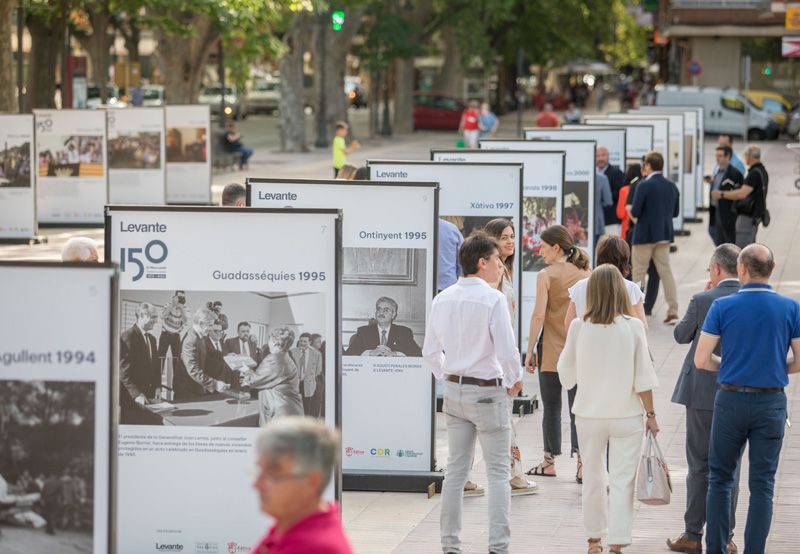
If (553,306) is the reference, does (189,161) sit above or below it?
above

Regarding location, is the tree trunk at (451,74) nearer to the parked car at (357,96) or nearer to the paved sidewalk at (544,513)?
the parked car at (357,96)

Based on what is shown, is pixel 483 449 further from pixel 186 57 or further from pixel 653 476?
pixel 186 57

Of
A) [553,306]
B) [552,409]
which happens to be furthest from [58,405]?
[552,409]

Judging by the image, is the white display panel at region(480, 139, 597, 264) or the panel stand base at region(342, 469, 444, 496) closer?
the panel stand base at region(342, 469, 444, 496)

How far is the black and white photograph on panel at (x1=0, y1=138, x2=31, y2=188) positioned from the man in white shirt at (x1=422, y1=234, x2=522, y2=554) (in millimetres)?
16323

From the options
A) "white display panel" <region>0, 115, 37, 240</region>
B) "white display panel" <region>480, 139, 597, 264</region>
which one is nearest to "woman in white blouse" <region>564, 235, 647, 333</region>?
"white display panel" <region>480, 139, 597, 264</region>

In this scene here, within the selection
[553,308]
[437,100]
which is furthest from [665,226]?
[437,100]

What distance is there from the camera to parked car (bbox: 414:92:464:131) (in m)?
59.5

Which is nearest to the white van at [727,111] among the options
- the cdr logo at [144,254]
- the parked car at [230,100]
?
the parked car at [230,100]

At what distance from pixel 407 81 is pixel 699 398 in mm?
48995

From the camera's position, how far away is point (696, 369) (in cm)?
808

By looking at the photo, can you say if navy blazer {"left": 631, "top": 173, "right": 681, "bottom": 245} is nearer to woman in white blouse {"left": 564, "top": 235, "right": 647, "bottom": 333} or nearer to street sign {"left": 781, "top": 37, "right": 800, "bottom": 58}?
woman in white blouse {"left": 564, "top": 235, "right": 647, "bottom": 333}

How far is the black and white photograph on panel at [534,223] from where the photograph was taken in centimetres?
1444

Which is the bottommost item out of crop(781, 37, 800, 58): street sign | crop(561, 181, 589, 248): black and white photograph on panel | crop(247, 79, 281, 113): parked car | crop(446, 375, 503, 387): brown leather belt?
crop(446, 375, 503, 387): brown leather belt
